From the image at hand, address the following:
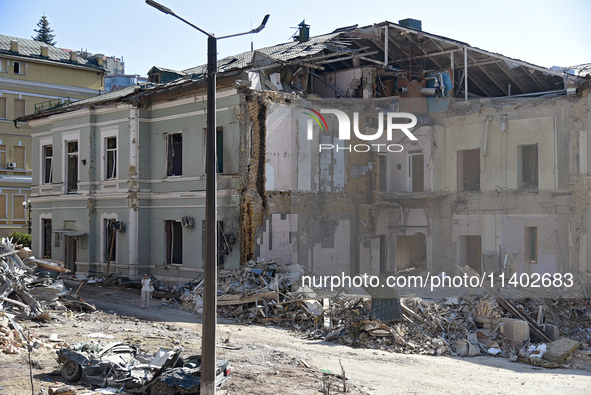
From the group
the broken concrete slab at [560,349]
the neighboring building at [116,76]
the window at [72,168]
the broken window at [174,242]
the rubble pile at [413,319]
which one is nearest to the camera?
the broken concrete slab at [560,349]

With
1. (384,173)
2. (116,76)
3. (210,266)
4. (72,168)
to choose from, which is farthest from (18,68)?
(210,266)

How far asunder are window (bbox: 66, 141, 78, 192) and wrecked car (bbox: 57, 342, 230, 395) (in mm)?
18706

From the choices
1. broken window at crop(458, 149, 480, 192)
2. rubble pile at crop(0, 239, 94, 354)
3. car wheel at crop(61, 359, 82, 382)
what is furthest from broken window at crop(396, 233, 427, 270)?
car wheel at crop(61, 359, 82, 382)

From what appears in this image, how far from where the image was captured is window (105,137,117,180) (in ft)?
91.3

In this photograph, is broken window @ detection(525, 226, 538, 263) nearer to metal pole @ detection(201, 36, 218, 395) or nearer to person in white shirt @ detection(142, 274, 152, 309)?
person in white shirt @ detection(142, 274, 152, 309)

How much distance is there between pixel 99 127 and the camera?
2831 cm

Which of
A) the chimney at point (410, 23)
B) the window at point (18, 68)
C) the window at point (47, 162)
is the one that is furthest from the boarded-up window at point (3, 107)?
A: the chimney at point (410, 23)

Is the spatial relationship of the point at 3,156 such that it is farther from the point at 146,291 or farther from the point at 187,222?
the point at 146,291

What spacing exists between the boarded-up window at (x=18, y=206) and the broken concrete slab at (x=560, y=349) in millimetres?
36381

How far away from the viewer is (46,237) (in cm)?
3169

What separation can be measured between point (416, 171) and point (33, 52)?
1194 inches

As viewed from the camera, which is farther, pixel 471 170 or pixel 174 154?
pixel 471 170

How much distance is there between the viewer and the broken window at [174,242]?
25.6 metres

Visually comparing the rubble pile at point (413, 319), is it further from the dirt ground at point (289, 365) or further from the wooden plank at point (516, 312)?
the dirt ground at point (289, 365)
